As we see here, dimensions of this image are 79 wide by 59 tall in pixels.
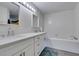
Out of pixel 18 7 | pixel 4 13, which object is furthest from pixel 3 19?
pixel 18 7

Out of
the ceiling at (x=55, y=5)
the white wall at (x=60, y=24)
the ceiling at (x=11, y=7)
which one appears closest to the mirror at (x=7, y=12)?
the ceiling at (x=11, y=7)

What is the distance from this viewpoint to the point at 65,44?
3.80 m

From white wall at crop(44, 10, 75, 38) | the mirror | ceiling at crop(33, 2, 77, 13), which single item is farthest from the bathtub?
the mirror

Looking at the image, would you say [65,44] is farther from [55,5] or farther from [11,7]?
[11,7]

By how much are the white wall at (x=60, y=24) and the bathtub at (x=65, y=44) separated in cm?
76

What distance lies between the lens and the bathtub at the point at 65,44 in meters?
3.46

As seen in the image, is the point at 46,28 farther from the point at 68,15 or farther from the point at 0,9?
the point at 0,9

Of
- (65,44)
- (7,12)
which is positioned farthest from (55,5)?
(7,12)

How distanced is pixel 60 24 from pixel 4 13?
11.5 feet

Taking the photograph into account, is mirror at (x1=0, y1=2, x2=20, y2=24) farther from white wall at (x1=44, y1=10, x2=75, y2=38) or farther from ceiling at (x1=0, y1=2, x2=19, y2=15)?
white wall at (x1=44, y1=10, x2=75, y2=38)

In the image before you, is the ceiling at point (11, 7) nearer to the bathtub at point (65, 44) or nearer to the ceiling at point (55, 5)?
the ceiling at point (55, 5)

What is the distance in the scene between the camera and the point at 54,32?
505 centimetres

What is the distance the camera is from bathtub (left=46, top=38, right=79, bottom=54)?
3463 mm

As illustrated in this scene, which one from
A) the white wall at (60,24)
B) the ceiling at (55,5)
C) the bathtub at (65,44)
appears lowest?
the bathtub at (65,44)
